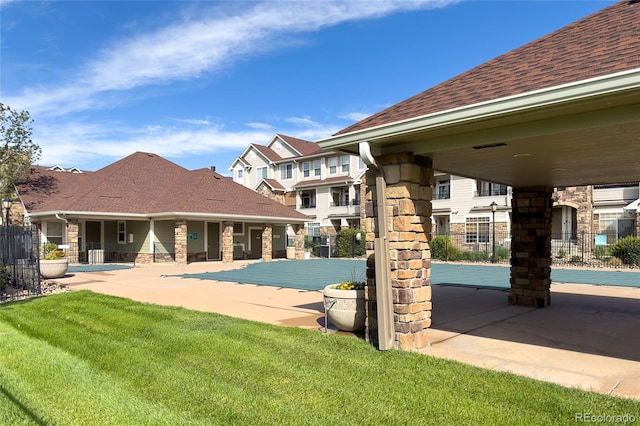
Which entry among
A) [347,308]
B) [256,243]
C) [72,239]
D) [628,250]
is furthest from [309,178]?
[347,308]

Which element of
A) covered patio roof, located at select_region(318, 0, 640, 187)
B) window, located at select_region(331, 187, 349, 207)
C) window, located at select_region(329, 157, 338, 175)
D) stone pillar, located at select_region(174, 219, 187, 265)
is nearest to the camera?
covered patio roof, located at select_region(318, 0, 640, 187)

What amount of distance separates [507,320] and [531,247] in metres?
2.39

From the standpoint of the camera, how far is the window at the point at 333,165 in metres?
40.6

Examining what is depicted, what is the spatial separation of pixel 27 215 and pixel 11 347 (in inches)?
949

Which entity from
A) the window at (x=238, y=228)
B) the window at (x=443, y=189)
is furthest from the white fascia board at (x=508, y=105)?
the window at (x=443, y=189)

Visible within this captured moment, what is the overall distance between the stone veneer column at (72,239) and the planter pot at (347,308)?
21685 mm

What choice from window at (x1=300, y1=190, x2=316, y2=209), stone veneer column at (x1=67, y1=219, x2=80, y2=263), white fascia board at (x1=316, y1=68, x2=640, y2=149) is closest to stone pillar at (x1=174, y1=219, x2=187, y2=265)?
→ stone veneer column at (x1=67, y1=219, x2=80, y2=263)

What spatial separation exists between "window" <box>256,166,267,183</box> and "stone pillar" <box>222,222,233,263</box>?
19.4 metres

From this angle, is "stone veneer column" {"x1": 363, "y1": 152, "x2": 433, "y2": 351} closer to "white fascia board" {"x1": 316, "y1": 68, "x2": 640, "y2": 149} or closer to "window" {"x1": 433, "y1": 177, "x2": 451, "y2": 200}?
"white fascia board" {"x1": 316, "y1": 68, "x2": 640, "y2": 149}

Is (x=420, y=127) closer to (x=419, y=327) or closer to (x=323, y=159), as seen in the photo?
(x=419, y=327)

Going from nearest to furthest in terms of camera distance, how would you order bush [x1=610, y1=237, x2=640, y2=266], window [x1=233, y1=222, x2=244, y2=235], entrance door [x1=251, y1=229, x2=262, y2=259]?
bush [x1=610, y1=237, x2=640, y2=266], window [x1=233, y1=222, x2=244, y2=235], entrance door [x1=251, y1=229, x2=262, y2=259]

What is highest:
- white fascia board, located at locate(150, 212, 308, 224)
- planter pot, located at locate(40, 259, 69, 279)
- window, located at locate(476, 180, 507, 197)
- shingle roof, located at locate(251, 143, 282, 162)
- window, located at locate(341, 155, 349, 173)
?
shingle roof, located at locate(251, 143, 282, 162)

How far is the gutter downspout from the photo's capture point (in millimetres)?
6500

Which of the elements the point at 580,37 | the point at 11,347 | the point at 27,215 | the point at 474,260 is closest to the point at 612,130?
the point at 580,37
